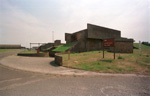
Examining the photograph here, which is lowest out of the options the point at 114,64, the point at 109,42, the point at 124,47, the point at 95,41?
the point at 114,64

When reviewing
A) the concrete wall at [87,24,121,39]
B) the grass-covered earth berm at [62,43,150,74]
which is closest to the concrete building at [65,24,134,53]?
the concrete wall at [87,24,121,39]

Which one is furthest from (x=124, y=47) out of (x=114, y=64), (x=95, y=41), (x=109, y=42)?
(x=114, y=64)

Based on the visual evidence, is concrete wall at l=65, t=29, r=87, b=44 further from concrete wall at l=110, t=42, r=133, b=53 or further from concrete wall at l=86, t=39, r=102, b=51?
concrete wall at l=110, t=42, r=133, b=53

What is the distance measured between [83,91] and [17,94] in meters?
2.73

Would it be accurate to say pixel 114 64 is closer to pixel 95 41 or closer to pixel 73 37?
pixel 95 41

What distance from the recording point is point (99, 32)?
21312 millimetres

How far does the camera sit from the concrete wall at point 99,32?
1935 centimetres

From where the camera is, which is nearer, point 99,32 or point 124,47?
point 124,47

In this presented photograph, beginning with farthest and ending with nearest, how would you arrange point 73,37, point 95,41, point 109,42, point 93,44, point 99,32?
1. point 73,37
2. point 95,41
3. point 93,44
4. point 99,32
5. point 109,42

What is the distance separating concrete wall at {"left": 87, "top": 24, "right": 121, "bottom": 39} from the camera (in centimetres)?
1935

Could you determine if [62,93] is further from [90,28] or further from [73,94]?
[90,28]

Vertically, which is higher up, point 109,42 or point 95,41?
point 95,41

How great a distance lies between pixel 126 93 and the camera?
258cm

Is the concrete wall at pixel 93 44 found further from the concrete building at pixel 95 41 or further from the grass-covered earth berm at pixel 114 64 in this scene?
the grass-covered earth berm at pixel 114 64
